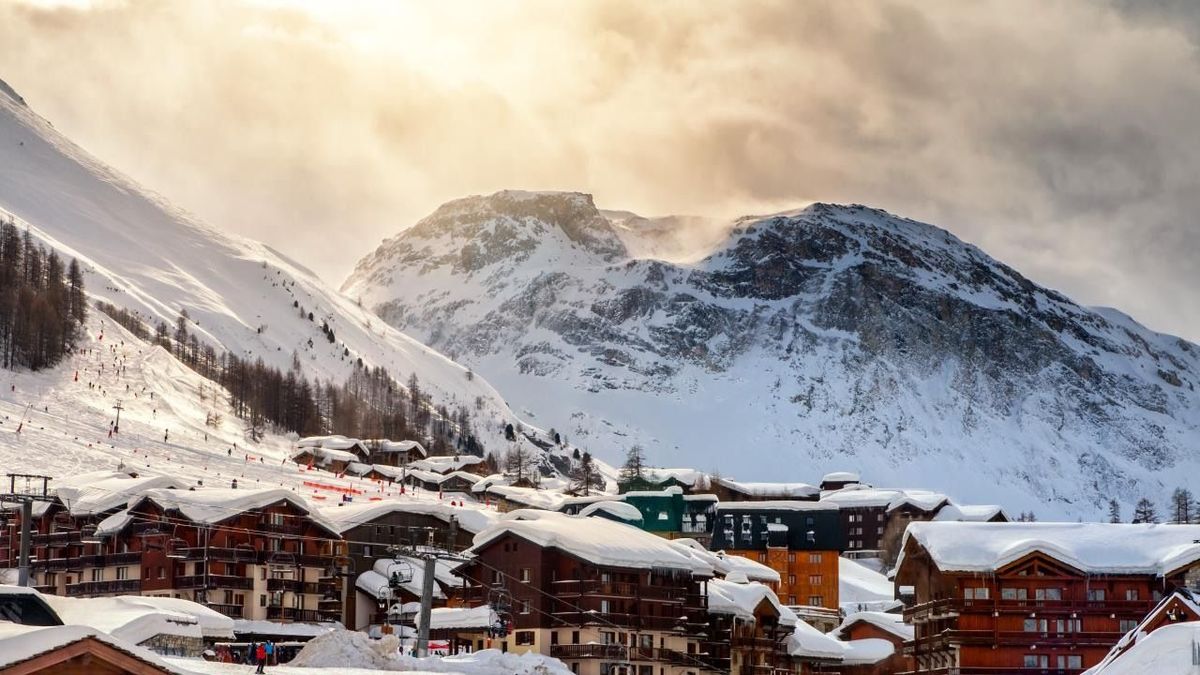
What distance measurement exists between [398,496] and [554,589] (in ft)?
206

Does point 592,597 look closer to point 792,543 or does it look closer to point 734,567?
point 734,567

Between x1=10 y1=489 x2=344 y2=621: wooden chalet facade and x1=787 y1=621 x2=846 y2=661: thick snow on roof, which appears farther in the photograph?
x1=787 y1=621 x2=846 y2=661: thick snow on roof

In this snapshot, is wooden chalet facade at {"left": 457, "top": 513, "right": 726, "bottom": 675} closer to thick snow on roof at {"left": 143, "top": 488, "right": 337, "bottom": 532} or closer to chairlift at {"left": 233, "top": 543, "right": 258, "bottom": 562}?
chairlift at {"left": 233, "top": 543, "right": 258, "bottom": 562}

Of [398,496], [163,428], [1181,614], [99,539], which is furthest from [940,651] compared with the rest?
[163,428]

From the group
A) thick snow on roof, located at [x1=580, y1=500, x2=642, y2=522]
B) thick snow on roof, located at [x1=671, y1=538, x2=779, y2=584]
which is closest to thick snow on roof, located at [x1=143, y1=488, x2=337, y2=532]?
thick snow on roof, located at [x1=671, y1=538, x2=779, y2=584]

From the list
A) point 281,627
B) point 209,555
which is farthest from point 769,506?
point 209,555

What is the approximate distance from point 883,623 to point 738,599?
1964cm

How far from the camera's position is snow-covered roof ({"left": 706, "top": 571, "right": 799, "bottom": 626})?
338ft

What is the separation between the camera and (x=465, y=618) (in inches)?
3693

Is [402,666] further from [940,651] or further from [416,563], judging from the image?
[416,563]

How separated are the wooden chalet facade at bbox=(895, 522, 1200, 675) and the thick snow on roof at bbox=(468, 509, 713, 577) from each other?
16.6 meters

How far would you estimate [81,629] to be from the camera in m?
30.3

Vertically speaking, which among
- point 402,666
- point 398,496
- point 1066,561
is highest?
point 398,496

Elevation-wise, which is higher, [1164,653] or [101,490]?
[101,490]
